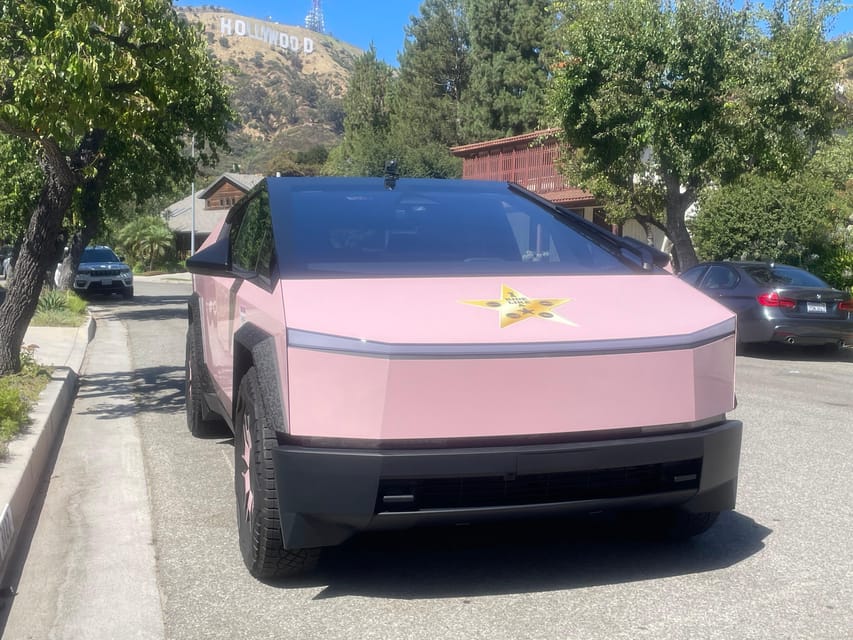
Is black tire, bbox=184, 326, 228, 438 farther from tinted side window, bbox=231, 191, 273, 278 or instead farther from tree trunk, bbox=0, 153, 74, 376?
tree trunk, bbox=0, 153, 74, 376

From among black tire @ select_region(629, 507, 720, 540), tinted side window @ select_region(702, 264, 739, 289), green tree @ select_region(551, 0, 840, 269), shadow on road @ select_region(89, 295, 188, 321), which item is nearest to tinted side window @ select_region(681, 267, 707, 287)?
tinted side window @ select_region(702, 264, 739, 289)

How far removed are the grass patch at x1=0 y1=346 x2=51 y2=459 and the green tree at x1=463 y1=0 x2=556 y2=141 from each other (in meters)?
42.9

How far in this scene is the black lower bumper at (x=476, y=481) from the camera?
369cm

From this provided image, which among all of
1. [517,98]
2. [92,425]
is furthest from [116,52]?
[517,98]

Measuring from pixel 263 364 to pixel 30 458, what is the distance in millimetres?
2826

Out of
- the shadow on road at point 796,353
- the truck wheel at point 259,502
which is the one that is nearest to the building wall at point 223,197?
the shadow on road at point 796,353

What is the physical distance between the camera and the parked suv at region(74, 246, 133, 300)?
28859 millimetres

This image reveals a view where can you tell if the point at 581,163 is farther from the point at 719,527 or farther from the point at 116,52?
the point at 719,527

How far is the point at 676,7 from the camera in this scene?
55.4 ft

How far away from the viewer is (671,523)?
4750 millimetres

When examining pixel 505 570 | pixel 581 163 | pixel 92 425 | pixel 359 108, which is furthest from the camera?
pixel 359 108

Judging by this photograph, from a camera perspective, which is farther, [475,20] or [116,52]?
[475,20]

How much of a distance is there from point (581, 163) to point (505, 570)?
1581 cm

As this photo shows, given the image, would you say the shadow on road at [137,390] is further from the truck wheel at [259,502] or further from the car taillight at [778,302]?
the car taillight at [778,302]
